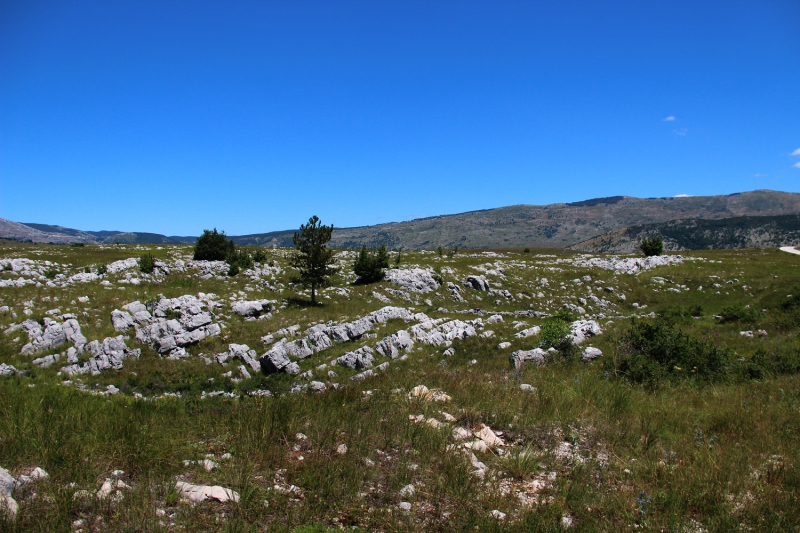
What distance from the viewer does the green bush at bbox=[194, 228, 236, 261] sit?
38969 millimetres

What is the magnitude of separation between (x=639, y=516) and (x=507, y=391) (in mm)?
3953

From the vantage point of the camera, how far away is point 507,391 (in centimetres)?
834

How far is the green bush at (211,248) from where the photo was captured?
3897 cm

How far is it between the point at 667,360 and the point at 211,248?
3964 cm

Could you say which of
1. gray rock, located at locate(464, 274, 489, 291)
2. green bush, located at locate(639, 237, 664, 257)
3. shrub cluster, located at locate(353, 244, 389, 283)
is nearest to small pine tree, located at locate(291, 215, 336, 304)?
shrub cluster, located at locate(353, 244, 389, 283)

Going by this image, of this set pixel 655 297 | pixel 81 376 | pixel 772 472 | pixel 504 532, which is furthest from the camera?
pixel 655 297

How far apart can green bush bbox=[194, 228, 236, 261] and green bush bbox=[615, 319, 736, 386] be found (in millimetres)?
37031

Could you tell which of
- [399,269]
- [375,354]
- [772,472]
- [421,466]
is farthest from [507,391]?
[399,269]

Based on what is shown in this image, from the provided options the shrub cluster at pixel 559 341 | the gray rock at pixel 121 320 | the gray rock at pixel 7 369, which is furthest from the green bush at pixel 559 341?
the gray rock at pixel 7 369

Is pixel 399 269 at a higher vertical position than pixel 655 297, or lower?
higher

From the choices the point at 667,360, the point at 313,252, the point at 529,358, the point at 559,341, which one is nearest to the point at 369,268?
the point at 313,252

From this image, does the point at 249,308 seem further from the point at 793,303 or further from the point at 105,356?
the point at 793,303

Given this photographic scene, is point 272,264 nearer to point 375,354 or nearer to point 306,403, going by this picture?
point 375,354

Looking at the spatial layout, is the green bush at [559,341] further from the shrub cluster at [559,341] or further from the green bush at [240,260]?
the green bush at [240,260]
